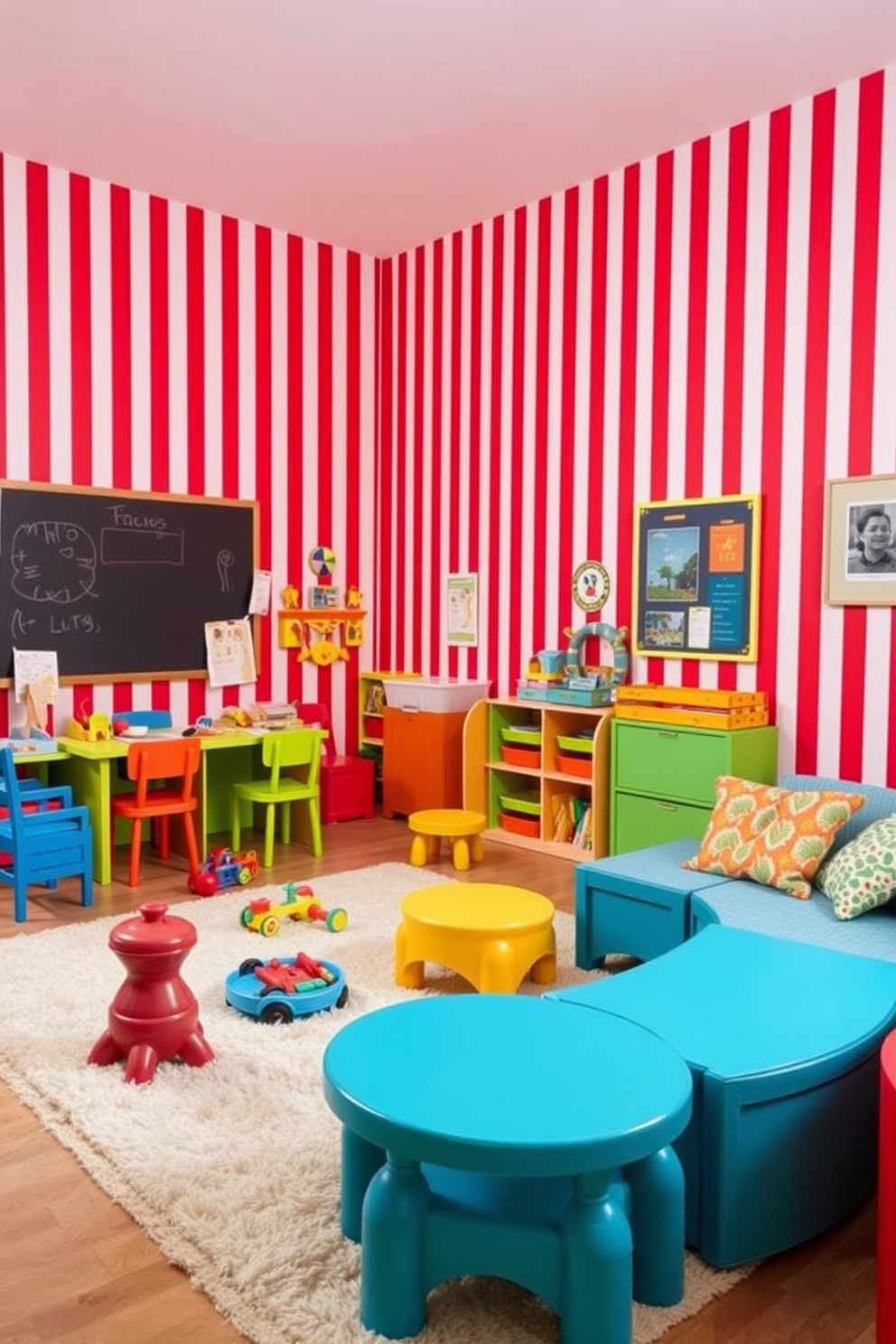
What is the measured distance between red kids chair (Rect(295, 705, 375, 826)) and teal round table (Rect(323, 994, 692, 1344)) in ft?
13.4

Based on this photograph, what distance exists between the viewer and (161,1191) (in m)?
2.39

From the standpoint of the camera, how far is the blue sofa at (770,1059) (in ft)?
7.10

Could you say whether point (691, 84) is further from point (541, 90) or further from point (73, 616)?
point (73, 616)

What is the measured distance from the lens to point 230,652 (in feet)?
20.4

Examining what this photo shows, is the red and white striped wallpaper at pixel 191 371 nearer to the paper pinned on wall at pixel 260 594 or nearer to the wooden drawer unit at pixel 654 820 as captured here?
the paper pinned on wall at pixel 260 594

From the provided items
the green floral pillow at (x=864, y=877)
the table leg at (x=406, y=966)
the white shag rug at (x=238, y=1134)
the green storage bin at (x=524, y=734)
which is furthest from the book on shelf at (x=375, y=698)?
the green floral pillow at (x=864, y=877)

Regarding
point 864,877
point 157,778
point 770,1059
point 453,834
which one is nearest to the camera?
point 770,1059

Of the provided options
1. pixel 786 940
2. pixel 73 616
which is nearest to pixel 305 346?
pixel 73 616

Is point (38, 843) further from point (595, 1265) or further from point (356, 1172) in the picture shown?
point (595, 1265)

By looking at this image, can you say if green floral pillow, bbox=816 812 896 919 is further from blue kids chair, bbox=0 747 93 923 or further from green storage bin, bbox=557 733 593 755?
blue kids chair, bbox=0 747 93 923

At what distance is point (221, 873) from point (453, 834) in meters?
1.10

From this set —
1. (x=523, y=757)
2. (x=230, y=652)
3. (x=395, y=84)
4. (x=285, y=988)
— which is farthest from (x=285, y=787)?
(x=395, y=84)

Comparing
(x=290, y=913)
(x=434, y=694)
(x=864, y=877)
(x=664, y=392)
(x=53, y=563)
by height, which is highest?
(x=664, y=392)

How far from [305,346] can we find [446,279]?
0.96 meters
